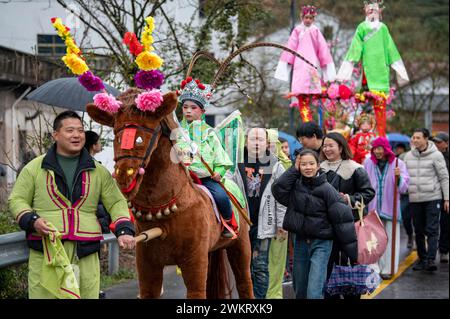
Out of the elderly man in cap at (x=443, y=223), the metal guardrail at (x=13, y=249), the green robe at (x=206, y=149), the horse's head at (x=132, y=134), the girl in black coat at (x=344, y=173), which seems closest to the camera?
the horse's head at (x=132, y=134)

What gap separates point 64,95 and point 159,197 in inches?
94.3

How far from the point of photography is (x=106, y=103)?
6344mm

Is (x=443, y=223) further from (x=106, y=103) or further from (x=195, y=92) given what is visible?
(x=106, y=103)

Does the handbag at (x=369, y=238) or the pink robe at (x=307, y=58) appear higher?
the pink robe at (x=307, y=58)

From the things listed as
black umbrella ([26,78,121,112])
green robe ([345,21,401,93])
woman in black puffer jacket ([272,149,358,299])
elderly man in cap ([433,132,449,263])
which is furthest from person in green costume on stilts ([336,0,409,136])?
black umbrella ([26,78,121,112])

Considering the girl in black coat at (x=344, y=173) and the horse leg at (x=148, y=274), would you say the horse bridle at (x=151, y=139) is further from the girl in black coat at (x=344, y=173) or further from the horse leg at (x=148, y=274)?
the girl in black coat at (x=344, y=173)

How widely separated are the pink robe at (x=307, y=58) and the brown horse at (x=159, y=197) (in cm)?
653

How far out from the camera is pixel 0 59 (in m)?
16.2

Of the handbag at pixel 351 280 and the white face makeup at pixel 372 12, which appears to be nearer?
the handbag at pixel 351 280

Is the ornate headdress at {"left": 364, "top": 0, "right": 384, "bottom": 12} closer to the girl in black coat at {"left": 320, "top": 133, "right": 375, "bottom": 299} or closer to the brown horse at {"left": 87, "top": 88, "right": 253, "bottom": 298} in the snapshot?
the girl in black coat at {"left": 320, "top": 133, "right": 375, "bottom": 299}

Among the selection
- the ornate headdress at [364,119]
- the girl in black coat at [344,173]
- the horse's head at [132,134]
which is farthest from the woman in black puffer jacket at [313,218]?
the ornate headdress at [364,119]

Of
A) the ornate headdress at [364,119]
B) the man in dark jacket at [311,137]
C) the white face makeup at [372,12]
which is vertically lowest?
the man in dark jacket at [311,137]

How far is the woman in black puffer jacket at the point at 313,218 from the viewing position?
8.48 m

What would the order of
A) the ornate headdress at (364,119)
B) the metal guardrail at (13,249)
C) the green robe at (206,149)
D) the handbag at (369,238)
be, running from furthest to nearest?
the ornate headdress at (364,119) → the handbag at (369,238) → the green robe at (206,149) → the metal guardrail at (13,249)
